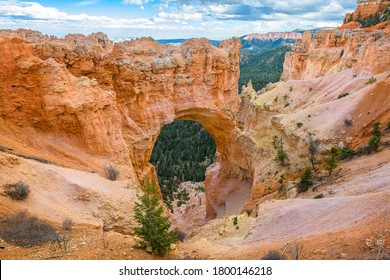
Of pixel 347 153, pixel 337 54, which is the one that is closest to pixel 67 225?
pixel 347 153

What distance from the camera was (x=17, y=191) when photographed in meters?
10.5

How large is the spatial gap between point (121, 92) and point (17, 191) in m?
12.9

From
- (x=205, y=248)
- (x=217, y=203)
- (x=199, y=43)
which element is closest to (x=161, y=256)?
(x=205, y=248)

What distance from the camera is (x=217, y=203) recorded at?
32969 mm

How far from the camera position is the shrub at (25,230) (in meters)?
8.31

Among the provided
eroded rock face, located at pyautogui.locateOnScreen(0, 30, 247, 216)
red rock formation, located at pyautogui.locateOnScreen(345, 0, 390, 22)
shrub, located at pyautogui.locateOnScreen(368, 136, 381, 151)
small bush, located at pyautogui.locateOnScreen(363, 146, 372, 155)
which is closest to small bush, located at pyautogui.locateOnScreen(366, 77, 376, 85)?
small bush, located at pyautogui.locateOnScreen(363, 146, 372, 155)

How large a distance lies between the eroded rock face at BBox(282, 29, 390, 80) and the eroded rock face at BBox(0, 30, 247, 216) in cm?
1189

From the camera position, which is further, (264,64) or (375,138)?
(264,64)

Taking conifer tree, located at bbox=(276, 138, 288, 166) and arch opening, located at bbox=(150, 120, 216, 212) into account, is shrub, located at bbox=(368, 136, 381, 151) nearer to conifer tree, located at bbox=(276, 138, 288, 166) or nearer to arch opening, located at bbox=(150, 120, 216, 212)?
conifer tree, located at bbox=(276, 138, 288, 166)

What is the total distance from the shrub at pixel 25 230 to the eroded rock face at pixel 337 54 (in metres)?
28.4

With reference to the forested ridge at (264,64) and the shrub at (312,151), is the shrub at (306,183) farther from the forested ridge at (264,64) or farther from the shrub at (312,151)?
the forested ridge at (264,64)

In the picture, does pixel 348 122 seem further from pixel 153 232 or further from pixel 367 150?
pixel 153 232

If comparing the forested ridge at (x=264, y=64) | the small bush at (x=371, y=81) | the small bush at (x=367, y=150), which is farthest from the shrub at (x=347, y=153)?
the forested ridge at (x=264, y=64)

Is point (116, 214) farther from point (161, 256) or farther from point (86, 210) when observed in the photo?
point (161, 256)
